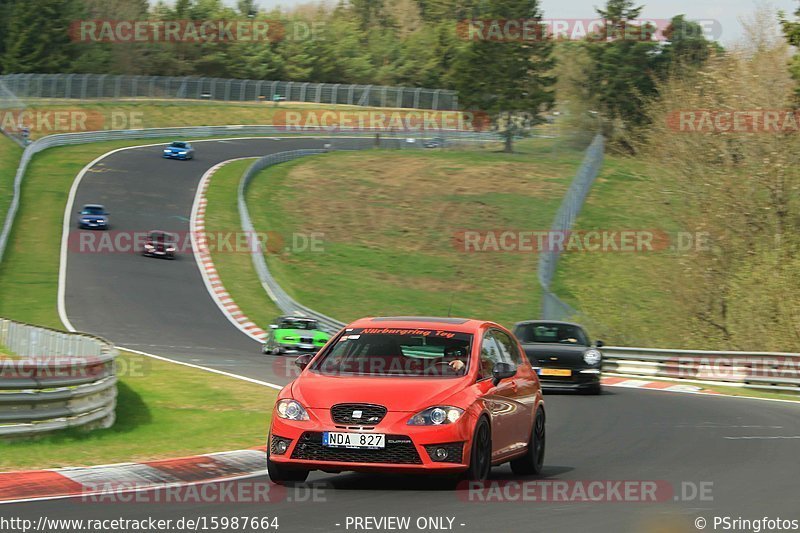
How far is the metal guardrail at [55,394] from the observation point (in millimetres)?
11852

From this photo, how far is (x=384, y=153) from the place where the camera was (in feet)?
247

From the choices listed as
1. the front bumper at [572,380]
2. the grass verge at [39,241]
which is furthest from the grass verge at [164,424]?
the grass verge at [39,241]

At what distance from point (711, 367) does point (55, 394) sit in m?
18.8

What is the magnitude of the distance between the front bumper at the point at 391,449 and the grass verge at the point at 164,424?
272 cm

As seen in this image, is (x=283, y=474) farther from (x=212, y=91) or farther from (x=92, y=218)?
(x=212, y=91)

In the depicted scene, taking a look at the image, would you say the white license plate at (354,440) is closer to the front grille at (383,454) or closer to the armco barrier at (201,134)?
the front grille at (383,454)

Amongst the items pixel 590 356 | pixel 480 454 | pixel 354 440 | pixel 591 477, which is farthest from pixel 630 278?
pixel 354 440

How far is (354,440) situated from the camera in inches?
377

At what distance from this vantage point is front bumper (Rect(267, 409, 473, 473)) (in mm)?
9555

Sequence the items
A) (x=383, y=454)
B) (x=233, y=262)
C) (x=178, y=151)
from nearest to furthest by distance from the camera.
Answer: (x=383, y=454) → (x=233, y=262) → (x=178, y=151)

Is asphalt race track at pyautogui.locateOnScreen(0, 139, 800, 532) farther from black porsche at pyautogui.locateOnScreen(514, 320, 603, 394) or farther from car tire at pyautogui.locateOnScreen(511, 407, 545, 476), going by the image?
black porsche at pyautogui.locateOnScreen(514, 320, 603, 394)

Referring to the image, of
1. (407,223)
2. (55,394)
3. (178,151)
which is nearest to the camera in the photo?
(55,394)

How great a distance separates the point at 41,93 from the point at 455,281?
158ft

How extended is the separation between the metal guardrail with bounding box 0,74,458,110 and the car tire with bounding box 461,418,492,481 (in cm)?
7614
